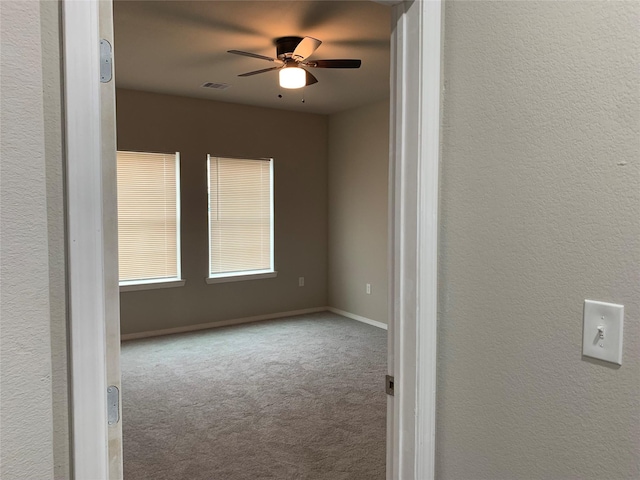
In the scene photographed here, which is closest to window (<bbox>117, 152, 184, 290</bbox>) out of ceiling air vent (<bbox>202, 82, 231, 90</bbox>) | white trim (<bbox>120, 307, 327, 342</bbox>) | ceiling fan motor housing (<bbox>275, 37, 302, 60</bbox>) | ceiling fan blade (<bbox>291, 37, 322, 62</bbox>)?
white trim (<bbox>120, 307, 327, 342</bbox>)

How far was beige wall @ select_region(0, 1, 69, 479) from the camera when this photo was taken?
2.39 ft

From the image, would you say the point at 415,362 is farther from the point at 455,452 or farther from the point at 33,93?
the point at 33,93

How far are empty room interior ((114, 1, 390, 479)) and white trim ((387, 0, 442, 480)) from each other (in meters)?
1.58

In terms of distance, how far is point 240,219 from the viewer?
5.99 metres

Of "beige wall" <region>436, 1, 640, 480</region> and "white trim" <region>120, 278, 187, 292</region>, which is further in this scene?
"white trim" <region>120, 278, 187, 292</region>

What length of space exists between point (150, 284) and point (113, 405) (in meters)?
4.64

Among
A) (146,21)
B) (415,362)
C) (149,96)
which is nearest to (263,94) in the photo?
(149,96)

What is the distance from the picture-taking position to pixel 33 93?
75 centimetres

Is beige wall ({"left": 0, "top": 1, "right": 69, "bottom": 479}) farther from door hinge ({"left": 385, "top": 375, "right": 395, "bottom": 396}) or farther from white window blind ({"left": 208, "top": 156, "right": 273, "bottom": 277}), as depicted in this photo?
white window blind ({"left": 208, "top": 156, "right": 273, "bottom": 277})

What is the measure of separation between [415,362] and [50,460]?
0.84 m

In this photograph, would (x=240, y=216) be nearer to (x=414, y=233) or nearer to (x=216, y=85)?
(x=216, y=85)

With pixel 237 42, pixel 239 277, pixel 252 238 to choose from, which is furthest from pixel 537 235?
pixel 252 238

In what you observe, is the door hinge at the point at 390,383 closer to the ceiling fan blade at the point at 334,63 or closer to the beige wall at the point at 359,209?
the ceiling fan blade at the point at 334,63

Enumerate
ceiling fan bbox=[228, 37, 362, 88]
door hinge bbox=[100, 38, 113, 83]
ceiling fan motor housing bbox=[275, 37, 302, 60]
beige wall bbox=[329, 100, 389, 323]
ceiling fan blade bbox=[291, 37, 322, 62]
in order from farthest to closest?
beige wall bbox=[329, 100, 389, 323], ceiling fan motor housing bbox=[275, 37, 302, 60], ceiling fan bbox=[228, 37, 362, 88], ceiling fan blade bbox=[291, 37, 322, 62], door hinge bbox=[100, 38, 113, 83]
